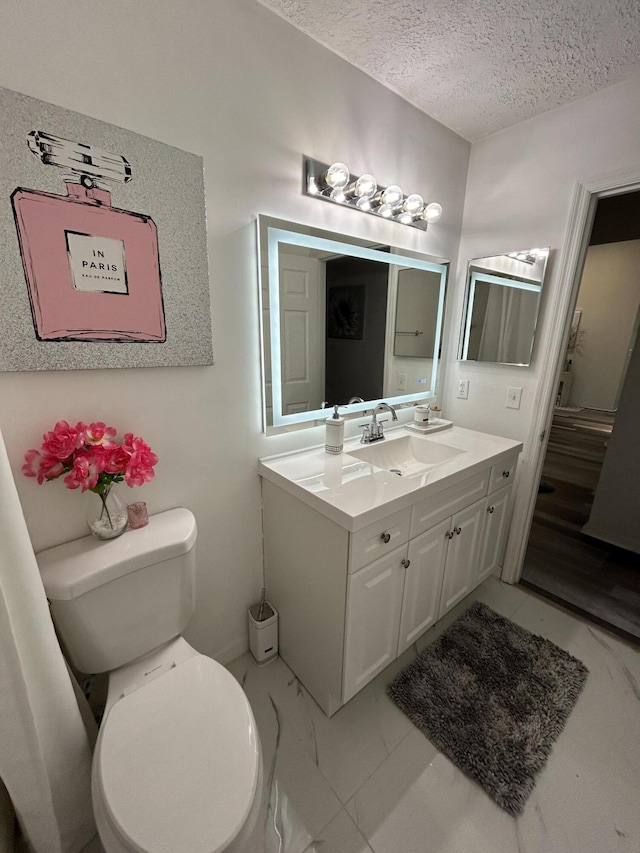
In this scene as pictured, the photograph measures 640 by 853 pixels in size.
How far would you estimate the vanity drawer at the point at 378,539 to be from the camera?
1.09m

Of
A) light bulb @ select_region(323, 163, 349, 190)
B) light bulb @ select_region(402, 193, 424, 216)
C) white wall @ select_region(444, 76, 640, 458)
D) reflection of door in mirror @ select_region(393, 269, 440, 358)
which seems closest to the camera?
light bulb @ select_region(323, 163, 349, 190)

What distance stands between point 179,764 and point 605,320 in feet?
21.4

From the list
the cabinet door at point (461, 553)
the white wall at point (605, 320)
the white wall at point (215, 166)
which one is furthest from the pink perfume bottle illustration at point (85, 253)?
the white wall at point (605, 320)

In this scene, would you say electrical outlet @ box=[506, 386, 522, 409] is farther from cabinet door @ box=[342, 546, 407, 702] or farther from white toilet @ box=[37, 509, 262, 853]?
white toilet @ box=[37, 509, 262, 853]

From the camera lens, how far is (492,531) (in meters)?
1.82

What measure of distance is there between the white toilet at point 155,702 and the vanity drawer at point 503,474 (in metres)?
1.37

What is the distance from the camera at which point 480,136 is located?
183cm

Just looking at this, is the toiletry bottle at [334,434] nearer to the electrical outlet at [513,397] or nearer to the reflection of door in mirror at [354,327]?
the reflection of door in mirror at [354,327]

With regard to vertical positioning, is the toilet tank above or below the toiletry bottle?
Result: below

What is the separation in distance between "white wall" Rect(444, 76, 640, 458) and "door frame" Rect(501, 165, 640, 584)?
0.02 m

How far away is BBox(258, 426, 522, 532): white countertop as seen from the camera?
1103 mm

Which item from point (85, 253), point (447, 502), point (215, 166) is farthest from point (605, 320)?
point (85, 253)

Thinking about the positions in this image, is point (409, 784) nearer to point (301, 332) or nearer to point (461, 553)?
point (461, 553)

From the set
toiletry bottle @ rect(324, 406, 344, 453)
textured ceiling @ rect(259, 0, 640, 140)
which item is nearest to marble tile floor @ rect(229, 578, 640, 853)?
toiletry bottle @ rect(324, 406, 344, 453)
